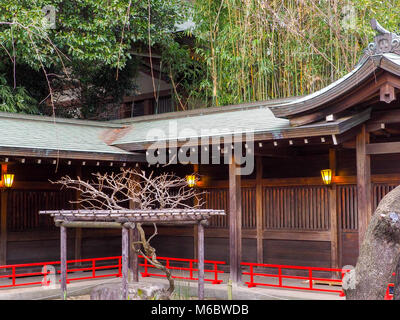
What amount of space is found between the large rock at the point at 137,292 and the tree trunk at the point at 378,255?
14.8 feet

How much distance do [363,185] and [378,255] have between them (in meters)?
3.90

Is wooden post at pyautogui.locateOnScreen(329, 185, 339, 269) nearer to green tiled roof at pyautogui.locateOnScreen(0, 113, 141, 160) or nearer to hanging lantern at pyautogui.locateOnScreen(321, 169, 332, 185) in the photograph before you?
hanging lantern at pyautogui.locateOnScreen(321, 169, 332, 185)

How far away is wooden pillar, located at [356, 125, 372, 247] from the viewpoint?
878 centimetres

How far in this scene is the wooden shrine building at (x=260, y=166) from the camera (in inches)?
350

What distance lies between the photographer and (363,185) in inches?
348

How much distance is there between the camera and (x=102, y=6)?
15.3 metres

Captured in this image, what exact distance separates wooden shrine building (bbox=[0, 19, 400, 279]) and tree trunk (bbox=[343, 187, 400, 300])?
Result: 360 centimetres

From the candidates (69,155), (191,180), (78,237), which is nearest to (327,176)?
(191,180)

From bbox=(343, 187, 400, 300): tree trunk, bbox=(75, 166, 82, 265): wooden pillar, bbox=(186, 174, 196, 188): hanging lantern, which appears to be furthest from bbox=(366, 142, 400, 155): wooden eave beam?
bbox=(75, 166, 82, 265): wooden pillar

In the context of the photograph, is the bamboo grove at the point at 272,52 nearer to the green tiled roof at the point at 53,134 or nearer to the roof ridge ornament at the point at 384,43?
the green tiled roof at the point at 53,134

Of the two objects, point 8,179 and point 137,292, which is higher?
point 8,179

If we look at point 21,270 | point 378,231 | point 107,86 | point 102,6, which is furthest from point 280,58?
point 378,231

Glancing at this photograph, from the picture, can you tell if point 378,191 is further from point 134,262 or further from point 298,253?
point 134,262
